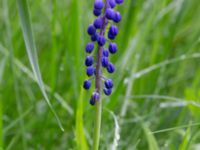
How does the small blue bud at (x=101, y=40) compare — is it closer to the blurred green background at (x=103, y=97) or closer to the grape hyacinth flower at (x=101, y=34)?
the grape hyacinth flower at (x=101, y=34)

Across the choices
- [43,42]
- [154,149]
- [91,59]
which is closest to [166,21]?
[43,42]

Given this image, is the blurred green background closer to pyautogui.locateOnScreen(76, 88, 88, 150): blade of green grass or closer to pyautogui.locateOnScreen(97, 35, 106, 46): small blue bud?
pyautogui.locateOnScreen(76, 88, 88, 150): blade of green grass

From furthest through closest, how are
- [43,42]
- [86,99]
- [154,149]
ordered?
[43,42]
[86,99]
[154,149]

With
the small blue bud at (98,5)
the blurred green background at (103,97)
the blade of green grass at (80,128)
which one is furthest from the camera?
the blurred green background at (103,97)

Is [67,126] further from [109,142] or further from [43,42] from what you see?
[43,42]

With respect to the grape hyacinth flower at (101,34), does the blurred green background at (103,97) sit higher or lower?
higher

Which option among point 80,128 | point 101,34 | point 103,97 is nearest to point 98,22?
point 101,34

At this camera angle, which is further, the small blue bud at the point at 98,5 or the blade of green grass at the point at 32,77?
the blade of green grass at the point at 32,77

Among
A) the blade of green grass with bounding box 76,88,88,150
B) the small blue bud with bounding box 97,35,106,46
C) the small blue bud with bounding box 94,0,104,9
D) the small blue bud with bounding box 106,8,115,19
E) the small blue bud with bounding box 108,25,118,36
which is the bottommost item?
the blade of green grass with bounding box 76,88,88,150

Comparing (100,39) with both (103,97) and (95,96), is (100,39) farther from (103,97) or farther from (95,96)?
(103,97)

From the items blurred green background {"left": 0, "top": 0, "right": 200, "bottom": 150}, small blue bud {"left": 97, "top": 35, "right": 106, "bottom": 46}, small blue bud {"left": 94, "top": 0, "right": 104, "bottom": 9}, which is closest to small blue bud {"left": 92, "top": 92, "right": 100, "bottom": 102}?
small blue bud {"left": 97, "top": 35, "right": 106, "bottom": 46}

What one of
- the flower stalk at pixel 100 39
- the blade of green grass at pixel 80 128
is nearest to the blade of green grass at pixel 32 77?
the blade of green grass at pixel 80 128
